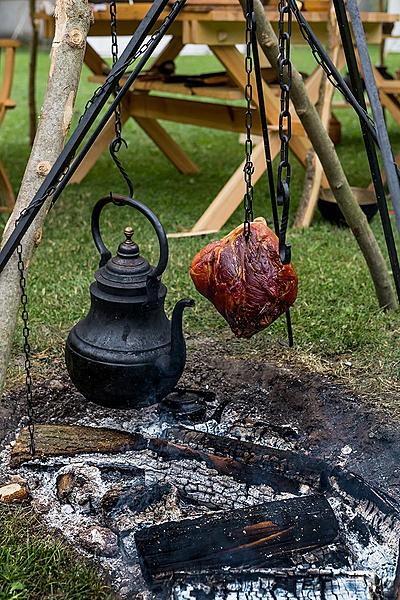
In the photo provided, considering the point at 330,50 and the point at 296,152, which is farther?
the point at 296,152

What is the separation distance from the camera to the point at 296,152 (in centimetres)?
589

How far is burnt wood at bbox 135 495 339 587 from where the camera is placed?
211cm

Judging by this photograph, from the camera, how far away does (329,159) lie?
3.36 m

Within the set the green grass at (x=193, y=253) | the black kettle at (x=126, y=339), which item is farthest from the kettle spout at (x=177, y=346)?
→ the green grass at (x=193, y=253)

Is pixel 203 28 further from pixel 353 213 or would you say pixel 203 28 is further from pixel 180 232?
pixel 353 213

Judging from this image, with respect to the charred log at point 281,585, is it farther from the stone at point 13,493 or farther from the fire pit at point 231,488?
the stone at point 13,493

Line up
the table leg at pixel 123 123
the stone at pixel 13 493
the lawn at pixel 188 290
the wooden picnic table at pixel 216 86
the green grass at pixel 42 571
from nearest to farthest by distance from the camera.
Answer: the green grass at pixel 42 571 → the stone at pixel 13 493 → the lawn at pixel 188 290 → the wooden picnic table at pixel 216 86 → the table leg at pixel 123 123

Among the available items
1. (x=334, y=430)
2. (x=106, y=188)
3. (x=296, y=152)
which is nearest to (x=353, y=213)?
(x=334, y=430)

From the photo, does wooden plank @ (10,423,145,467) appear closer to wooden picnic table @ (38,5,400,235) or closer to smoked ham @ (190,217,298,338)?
smoked ham @ (190,217,298,338)

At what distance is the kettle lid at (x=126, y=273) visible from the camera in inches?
94.4

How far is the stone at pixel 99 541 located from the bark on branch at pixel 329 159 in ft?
5.90

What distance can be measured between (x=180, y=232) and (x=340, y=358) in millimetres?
2205

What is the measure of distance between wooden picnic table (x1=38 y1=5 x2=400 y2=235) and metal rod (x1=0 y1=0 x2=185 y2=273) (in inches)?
102

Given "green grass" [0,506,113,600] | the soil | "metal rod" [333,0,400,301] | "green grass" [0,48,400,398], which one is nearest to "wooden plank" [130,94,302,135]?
"green grass" [0,48,400,398]
